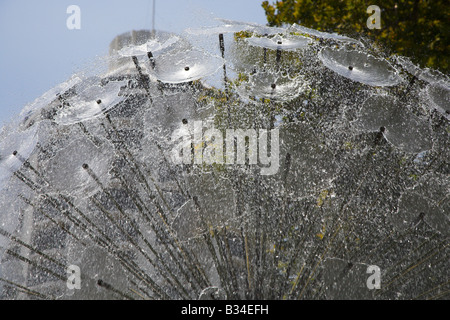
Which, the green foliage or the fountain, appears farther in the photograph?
the green foliage

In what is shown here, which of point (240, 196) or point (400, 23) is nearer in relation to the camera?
point (240, 196)

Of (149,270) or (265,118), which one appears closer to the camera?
(149,270)

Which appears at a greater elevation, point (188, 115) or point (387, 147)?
point (188, 115)

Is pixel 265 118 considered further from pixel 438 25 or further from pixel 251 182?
pixel 438 25

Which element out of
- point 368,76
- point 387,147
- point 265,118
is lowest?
point 387,147

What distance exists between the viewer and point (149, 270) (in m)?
3.63

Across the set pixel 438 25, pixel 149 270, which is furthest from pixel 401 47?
pixel 149 270

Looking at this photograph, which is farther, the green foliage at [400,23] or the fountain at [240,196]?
the green foliage at [400,23]

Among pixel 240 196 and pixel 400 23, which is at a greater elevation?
pixel 400 23

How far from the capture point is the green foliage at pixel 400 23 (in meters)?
7.39

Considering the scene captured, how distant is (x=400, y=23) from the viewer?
305 inches

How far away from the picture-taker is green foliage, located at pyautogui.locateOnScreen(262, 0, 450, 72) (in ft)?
24.2
